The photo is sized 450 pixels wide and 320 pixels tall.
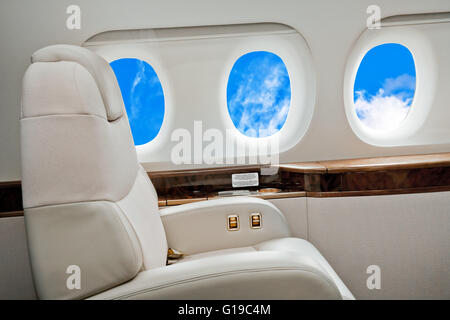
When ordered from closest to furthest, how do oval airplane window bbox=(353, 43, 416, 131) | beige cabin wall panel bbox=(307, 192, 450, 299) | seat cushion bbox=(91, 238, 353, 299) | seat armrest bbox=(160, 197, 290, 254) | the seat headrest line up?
seat cushion bbox=(91, 238, 353, 299)
the seat headrest
seat armrest bbox=(160, 197, 290, 254)
beige cabin wall panel bbox=(307, 192, 450, 299)
oval airplane window bbox=(353, 43, 416, 131)

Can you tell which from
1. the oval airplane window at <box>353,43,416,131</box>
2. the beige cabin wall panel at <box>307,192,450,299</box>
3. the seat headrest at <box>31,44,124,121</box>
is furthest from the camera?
the oval airplane window at <box>353,43,416,131</box>

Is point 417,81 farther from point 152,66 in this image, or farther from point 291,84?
point 152,66

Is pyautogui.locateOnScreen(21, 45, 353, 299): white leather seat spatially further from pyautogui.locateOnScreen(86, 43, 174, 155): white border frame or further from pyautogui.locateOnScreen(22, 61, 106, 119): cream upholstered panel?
pyautogui.locateOnScreen(86, 43, 174, 155): white border frame

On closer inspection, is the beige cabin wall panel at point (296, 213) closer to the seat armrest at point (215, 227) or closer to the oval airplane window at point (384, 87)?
the seat armrest at point (215, 227)

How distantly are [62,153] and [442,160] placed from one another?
84.6 inches

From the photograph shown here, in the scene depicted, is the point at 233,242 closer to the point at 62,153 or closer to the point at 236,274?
the point at 236,274

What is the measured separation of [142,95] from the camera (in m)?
2.81

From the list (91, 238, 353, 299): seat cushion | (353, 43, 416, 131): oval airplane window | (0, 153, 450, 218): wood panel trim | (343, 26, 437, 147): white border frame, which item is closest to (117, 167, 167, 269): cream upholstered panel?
(91, 238, 353, 299): seat cushion

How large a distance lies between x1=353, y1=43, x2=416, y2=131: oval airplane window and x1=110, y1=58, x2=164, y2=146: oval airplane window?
145 centimetres

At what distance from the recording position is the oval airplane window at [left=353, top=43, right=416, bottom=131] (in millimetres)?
2707

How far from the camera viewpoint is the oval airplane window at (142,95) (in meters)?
2.72

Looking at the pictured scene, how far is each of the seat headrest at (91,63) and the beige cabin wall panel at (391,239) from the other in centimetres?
141

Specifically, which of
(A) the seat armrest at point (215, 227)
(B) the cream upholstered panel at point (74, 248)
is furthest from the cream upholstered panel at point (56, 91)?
(A) the seat armrest at point (215, 227)
